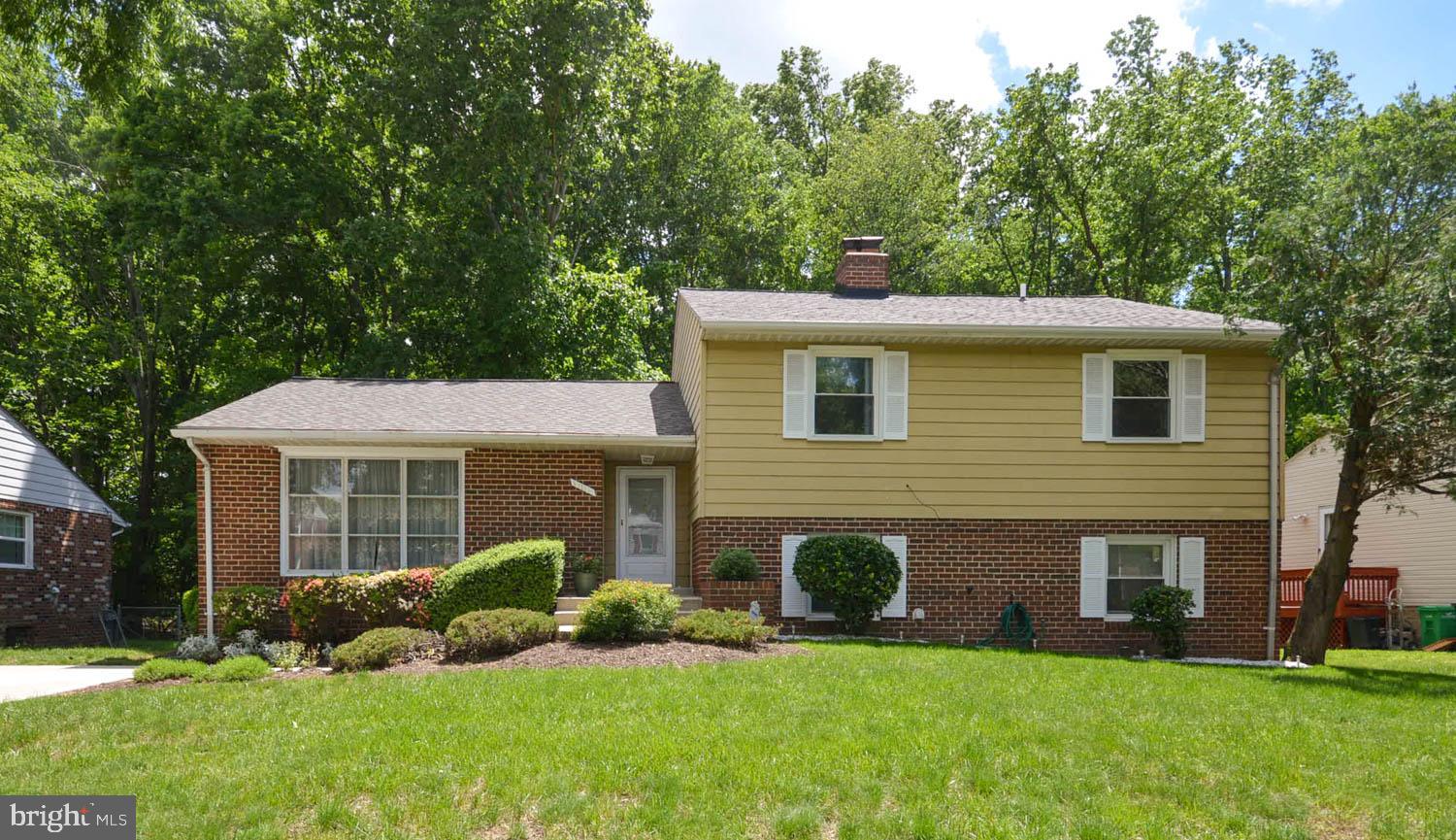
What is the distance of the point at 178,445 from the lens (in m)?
24.6

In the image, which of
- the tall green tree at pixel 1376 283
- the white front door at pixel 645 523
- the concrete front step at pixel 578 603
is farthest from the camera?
the white front door at pixel 645 523

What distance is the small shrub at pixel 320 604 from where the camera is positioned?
463 inches

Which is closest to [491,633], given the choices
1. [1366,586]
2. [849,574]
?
[849,574]

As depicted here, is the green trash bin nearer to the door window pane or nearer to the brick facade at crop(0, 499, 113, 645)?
the door window pane

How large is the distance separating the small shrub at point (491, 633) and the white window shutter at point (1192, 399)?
9392 millimetres

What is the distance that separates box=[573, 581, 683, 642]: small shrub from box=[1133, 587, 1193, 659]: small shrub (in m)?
6.63

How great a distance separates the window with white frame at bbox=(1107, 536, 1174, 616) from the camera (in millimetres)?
13875

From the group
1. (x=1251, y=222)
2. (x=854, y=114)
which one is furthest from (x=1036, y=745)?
(x=854, y=114)

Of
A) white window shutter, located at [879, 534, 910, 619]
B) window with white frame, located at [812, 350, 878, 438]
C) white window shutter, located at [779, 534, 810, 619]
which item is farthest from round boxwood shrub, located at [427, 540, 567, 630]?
white window shutter, located at [879, 534, 910, 619]

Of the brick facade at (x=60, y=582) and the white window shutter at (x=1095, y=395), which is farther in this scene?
the brick facade at (x=60, y=582)

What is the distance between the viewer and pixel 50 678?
10.9 meters

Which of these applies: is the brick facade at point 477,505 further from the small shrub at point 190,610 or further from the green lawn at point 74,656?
the green lawn at point 74,656

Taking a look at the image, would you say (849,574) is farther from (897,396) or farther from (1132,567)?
(1132,567)

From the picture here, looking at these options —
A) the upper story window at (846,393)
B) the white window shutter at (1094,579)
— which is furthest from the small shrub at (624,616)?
the white window shutter at (1094,579)
